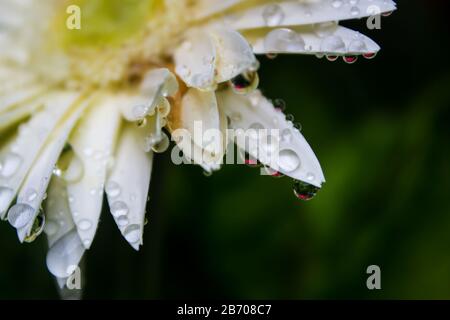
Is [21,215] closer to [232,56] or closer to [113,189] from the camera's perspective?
[113,189]

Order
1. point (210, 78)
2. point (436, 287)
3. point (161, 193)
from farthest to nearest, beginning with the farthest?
point (436, 287)
point (161, 193)
point (210, 78)

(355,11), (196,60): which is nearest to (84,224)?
(196,60)

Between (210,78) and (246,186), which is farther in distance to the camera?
(246,186)

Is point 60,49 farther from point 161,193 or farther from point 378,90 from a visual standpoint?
point 378,90

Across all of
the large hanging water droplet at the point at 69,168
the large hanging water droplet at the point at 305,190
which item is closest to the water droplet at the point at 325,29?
the large hanging water droplet at the point at 305,190

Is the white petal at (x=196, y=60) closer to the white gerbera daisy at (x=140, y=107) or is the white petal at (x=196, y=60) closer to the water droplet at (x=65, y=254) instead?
the white gerbera daisy at (x=140, y=107)

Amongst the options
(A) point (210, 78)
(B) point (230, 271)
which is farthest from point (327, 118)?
(A) point (210, 78)

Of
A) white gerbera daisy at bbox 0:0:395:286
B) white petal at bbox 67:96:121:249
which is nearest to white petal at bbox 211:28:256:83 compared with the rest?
white gerbera daisy at bbox 0:0:395:286
